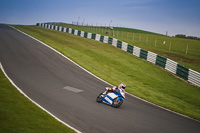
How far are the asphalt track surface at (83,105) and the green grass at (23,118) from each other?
0.64 m

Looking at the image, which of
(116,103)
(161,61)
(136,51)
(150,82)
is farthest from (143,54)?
(116,103)

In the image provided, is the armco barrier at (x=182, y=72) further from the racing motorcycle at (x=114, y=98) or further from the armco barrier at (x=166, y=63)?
the racing motorcycle at (x=114, y=98)

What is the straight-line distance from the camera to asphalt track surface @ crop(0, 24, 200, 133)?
9.88m

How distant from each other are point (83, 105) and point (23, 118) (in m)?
3.47

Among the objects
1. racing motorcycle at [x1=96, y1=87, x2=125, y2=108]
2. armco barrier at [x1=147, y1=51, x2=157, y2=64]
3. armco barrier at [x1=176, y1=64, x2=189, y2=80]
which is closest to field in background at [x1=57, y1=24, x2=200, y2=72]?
armco barrier at [x1=176, y1=64, x2=189, y2=80]

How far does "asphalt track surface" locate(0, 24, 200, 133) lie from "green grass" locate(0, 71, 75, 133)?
0.64m

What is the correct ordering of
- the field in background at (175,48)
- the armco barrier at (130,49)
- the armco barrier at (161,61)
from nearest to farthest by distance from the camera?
the armco barrier at (161,61) < the field in background at (175,48) < the armco barrier at (130,49)

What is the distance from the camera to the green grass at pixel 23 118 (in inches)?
322

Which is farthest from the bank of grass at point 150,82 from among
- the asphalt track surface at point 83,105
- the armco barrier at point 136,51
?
the armco barrier at point 136,51

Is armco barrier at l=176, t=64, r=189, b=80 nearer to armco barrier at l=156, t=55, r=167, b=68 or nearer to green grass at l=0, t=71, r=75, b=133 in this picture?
armco barrier at l=156, t=55, r=167, b=68

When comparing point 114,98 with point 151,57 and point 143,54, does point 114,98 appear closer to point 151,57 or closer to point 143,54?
point 151,57

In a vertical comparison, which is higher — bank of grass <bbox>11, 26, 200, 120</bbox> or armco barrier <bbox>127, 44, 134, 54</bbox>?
armco barrier <bbox>127, 44, 134, 54</bbox>

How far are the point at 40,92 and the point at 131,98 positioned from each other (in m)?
5.74

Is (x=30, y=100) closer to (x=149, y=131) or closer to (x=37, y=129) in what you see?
(x=37, y=129)
